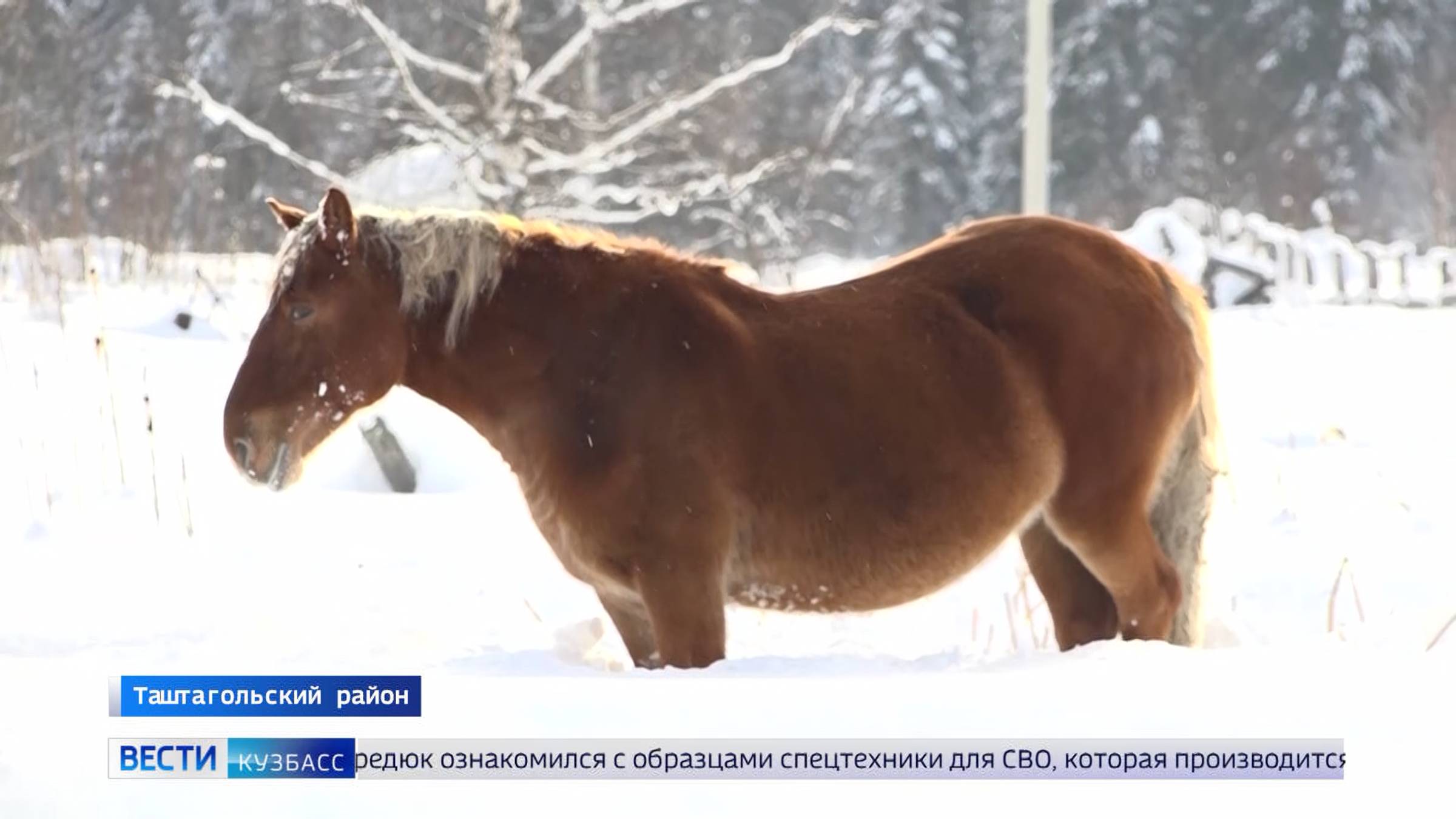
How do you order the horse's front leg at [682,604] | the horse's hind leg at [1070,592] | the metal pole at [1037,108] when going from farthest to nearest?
the metal pole at [1037,108] < the horse's hind leg at [1070,592] < the horse's front leg at [682,604]

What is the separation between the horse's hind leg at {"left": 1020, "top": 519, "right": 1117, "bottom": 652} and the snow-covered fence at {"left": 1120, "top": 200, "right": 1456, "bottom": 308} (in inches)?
301

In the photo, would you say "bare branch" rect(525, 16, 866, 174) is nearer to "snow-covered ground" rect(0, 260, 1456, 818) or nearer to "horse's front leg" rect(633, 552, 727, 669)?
"snow-covered ground" rect(0, 260, 1456, 818)

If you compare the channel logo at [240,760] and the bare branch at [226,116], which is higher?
the bare branch at [226,116]

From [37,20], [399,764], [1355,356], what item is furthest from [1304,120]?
[399,764]

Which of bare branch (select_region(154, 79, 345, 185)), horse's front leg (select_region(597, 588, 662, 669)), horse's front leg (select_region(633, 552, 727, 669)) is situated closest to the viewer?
horse's front leg (select_region(633, 552, 727, 669))

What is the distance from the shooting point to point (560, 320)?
3119 millimetres

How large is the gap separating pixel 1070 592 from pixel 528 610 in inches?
67.7

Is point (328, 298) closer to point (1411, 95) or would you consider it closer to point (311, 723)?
point (311, 723)

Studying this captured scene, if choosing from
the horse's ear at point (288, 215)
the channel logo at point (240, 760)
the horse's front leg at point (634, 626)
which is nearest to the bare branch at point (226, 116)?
the horse's ear at point (288, 215)

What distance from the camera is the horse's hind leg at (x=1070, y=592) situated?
362cm

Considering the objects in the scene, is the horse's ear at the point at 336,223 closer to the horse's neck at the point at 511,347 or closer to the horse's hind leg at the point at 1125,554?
the horse's neck at the point at 511,347

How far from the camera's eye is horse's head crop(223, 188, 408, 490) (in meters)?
3.03

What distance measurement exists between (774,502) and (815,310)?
0.48 meters

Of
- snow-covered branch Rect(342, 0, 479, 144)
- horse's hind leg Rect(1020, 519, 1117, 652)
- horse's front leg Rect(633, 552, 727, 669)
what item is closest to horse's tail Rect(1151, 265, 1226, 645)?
horse's hind leg Rect(1020, 519, 1117, 652)
